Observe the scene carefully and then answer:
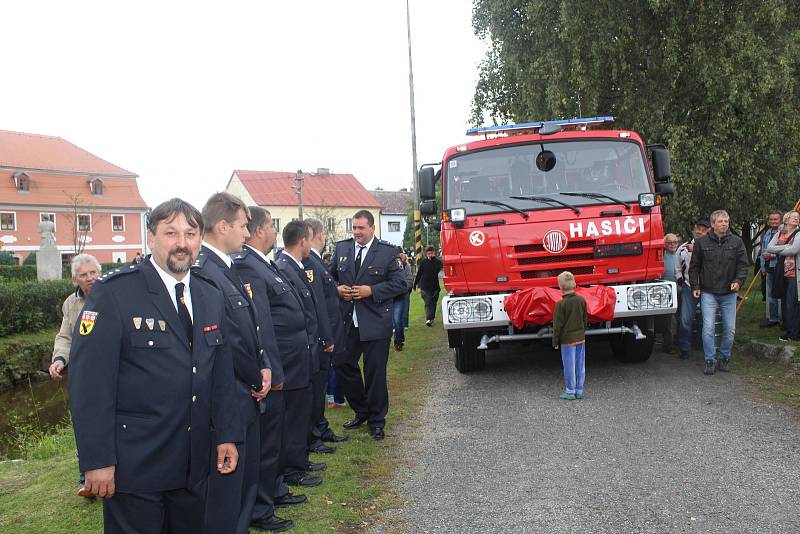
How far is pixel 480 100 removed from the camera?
18.3 meters

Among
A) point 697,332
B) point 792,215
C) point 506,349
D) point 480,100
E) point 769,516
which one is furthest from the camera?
point 480,100

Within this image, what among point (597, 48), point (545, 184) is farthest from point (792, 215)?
point (597, 48)

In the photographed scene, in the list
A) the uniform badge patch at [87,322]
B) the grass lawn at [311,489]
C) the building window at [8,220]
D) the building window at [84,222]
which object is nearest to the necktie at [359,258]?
the grass lawn at [311,489]

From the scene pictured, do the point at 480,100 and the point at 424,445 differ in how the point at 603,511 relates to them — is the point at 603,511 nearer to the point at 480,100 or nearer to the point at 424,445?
the point at 424,445

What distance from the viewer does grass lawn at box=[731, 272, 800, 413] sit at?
Result: 717 centimetres

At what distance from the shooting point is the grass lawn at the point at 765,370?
717cm

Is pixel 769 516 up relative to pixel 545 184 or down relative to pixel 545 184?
down

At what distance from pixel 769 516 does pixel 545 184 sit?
4796 millimetres

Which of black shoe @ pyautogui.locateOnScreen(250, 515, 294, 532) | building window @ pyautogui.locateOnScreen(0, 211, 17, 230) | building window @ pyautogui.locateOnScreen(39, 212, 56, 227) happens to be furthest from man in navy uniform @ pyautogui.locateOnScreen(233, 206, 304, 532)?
building window @ pyautogui.locateOnScreen(0, 211, 17, 230)

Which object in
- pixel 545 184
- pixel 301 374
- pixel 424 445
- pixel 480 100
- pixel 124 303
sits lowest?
pixel 424 445

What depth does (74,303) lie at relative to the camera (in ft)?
18.1

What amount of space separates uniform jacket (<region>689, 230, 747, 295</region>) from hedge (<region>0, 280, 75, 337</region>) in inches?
590

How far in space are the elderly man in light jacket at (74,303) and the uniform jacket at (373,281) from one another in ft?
7.16

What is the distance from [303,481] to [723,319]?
225 inches
